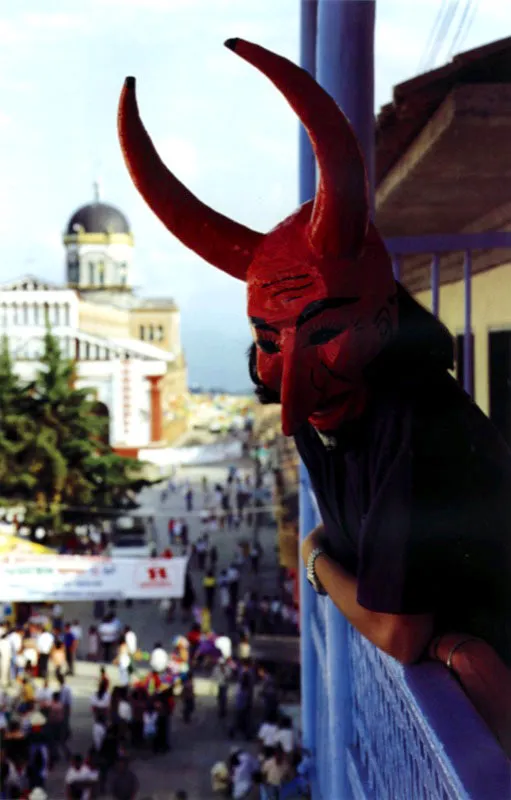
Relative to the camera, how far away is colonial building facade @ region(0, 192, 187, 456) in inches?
815

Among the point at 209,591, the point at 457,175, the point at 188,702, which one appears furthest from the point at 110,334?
the point at 457,175

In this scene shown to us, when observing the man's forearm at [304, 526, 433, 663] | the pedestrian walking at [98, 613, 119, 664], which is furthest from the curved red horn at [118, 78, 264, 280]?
the pedestrian walking at [98, 613, 119, 664]

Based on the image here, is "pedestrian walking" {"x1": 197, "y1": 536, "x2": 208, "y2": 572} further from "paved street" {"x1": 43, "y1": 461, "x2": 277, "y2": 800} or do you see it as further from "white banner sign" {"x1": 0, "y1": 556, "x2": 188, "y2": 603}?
"white banner sign" {"x1": 0, "y1": 556, "x2": 188, "y2": 603}

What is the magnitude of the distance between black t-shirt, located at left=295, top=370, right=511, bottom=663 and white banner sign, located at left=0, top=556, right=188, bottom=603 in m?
10.2

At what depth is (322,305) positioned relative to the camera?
1.17 metres

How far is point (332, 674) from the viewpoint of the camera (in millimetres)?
1815

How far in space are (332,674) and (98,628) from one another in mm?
10343

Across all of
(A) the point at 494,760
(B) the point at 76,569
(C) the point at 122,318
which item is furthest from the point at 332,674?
(C) the point at 122,318

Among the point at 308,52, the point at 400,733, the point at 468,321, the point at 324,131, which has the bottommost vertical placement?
the point at 400,733

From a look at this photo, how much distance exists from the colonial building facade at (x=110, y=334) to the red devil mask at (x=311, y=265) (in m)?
14.9

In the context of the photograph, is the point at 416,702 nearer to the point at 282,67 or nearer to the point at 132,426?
the point at 282,67

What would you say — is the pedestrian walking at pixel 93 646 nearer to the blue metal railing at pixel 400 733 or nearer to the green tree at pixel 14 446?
the green tree at pixel 14 446

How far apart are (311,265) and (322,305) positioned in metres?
0.04

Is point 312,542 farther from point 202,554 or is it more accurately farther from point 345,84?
point 202,554
